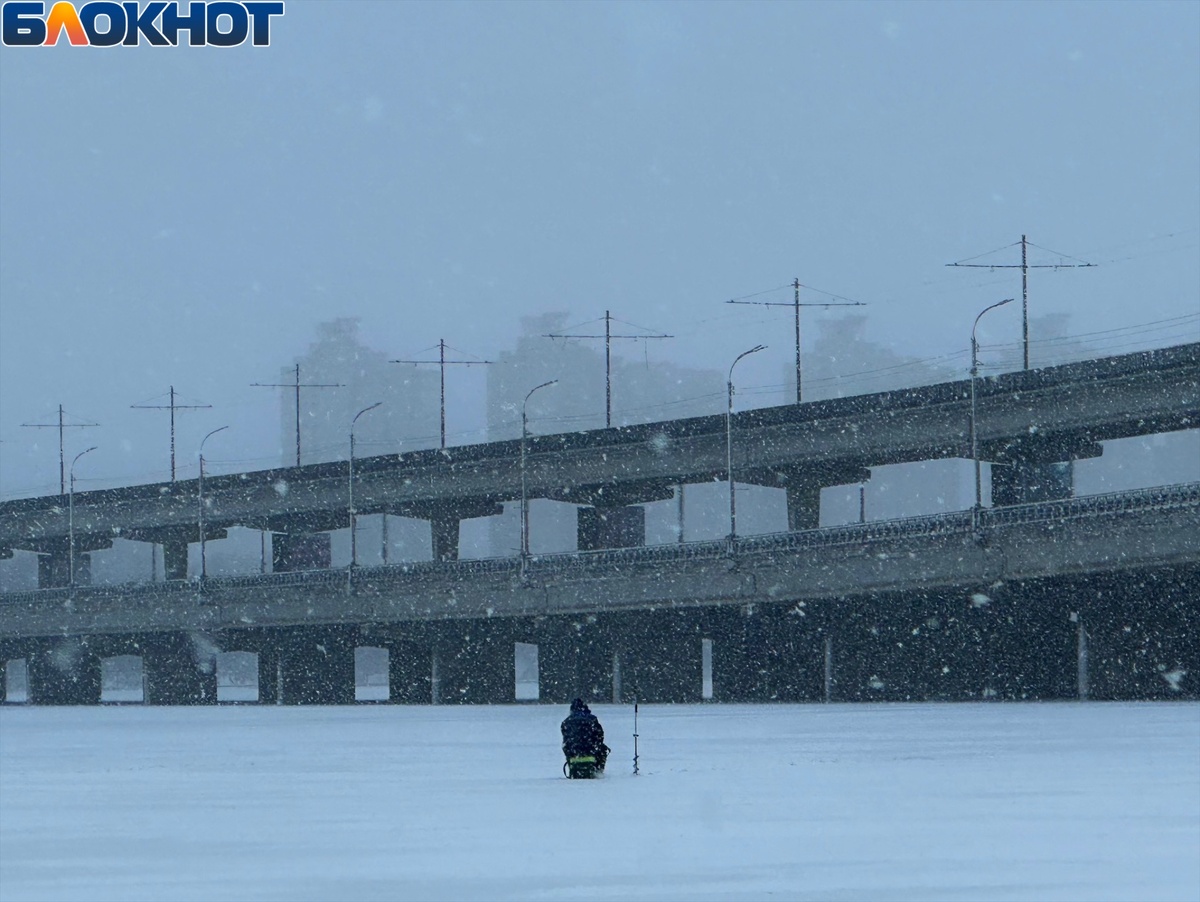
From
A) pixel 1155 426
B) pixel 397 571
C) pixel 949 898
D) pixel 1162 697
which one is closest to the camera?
pixel 949 898

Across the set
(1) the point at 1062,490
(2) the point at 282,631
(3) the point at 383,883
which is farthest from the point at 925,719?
(2) the point at 282,631

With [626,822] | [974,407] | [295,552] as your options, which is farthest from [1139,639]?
[295,552]

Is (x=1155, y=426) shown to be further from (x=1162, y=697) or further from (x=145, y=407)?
(x=145, y=407)

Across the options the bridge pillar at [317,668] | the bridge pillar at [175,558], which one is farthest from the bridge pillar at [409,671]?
the bridge pillar at [175,558]

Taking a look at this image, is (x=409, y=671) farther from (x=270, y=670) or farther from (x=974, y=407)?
(x=974, y=407)

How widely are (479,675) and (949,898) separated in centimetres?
8573

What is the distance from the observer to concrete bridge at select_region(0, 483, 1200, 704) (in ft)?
235

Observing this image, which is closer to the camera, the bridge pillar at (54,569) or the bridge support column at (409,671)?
the bridge support column at (409,671)

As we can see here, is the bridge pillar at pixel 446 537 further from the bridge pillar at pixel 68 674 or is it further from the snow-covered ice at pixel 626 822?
the snow-covered ice at pixel 626 822

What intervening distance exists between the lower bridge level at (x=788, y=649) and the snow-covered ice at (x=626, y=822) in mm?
32665

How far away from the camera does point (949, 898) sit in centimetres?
1362

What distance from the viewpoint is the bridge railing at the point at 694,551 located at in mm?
69375

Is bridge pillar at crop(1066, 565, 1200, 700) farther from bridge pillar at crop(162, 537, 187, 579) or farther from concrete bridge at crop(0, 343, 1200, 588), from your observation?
bridge pillar at crop(162, 537, 187, 579)

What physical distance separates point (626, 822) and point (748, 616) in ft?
211
